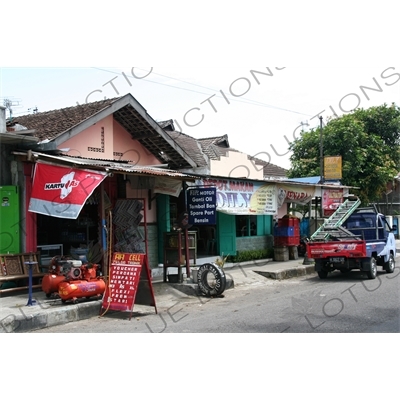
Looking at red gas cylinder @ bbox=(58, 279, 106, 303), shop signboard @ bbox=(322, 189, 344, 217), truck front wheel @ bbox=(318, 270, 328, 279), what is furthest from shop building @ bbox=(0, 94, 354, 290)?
truck front wheel @ bbox=(318, 270, 328, 279)

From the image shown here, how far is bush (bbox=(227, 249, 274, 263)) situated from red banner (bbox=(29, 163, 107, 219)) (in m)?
8.49

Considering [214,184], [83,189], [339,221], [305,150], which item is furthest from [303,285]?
[305,150]

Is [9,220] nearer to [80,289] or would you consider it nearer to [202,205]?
[80,289]

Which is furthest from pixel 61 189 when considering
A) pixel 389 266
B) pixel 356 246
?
pixel 389 266

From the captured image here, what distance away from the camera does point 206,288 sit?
11.8 meters

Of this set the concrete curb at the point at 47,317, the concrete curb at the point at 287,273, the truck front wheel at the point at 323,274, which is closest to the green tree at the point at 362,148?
the concrete curb at the point at 287,273

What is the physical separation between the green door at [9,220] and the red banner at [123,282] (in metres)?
2.52

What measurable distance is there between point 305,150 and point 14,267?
2020 centimetres

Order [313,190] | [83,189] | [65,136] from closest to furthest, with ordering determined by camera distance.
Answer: [83,189] → [65,136] → [313,190]

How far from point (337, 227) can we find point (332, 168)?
800 cm

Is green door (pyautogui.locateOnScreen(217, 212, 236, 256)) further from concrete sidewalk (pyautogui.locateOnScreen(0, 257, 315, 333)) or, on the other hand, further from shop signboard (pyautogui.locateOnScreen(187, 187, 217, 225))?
shop signboard (pyautogui.locateOnScreen(187, 187, 217, 225))

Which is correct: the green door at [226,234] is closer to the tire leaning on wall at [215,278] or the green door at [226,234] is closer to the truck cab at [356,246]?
the truck cab at [356,246]

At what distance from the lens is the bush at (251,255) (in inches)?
683

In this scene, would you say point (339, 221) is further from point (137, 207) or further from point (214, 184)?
point (137, 207)
